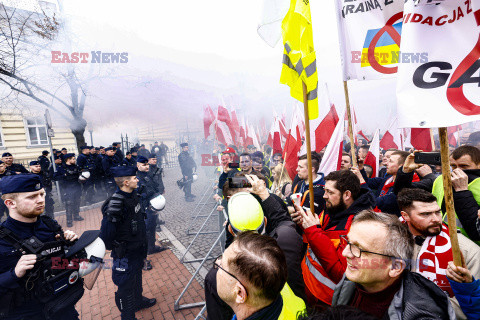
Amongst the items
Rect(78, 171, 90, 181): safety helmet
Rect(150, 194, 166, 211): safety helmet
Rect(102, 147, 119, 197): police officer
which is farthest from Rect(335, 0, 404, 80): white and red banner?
Rect(102, 147, 119, 197): police officer

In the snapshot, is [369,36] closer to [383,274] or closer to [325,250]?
[325,250]

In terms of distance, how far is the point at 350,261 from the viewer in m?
1.49

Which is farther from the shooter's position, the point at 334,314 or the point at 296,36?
the point at 296,36

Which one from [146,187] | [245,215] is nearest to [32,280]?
[245,215]

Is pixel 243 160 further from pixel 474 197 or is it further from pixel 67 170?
pixel 67 170

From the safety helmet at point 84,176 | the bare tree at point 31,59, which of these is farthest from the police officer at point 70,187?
the bare tree at point 31,59

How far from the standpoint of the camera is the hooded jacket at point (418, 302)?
1169mm

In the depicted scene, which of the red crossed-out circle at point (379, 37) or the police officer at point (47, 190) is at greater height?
the red crossed-out circle at point (379, 37)

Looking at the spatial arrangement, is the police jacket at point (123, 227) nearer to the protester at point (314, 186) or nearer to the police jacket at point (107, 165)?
the protester at point (314, 186)

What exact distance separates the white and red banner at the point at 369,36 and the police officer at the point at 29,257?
3.97 m

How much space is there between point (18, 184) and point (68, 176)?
23.6 feet

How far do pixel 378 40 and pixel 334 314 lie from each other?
355cm

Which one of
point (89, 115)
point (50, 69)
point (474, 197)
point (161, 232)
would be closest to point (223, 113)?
point (161, 232)

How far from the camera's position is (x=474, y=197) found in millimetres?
2275
